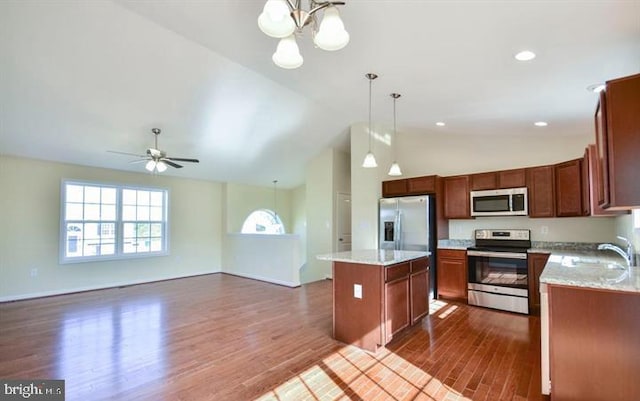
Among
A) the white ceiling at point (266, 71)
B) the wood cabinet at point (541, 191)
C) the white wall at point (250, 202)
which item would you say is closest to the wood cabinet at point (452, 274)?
the wood cabinet at point (541, 191)

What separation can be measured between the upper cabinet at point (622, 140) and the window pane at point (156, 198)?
7.44 m

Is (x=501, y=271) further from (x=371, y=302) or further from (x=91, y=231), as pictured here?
(x=91, y=231)

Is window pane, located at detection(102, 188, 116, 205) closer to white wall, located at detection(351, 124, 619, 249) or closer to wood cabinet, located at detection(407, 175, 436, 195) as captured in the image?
white wall, located at detection(351, 124, 619, 249)

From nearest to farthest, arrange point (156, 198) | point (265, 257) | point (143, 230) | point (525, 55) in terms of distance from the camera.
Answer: point (525, 55), point (143, 230), point (265, 257), point (156, 198)

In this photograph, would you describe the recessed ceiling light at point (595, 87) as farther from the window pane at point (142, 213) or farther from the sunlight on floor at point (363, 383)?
the window pane at point (142, 213)

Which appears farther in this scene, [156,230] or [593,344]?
[156,230]

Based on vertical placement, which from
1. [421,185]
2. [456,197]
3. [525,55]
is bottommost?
[456,197]

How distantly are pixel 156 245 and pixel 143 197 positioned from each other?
109 centimetres

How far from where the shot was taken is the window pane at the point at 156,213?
690 centimetres

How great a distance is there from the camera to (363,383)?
2.51 m

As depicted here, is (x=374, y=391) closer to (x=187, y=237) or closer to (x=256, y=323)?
(x=256, y=323)

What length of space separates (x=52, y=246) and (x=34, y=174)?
50.6 inches

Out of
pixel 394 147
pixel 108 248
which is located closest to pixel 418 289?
pixel 394 147

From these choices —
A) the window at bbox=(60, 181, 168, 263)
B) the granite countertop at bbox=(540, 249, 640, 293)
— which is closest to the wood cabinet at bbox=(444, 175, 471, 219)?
the granite countertop at bbox=(540, 249, 640, 293)
